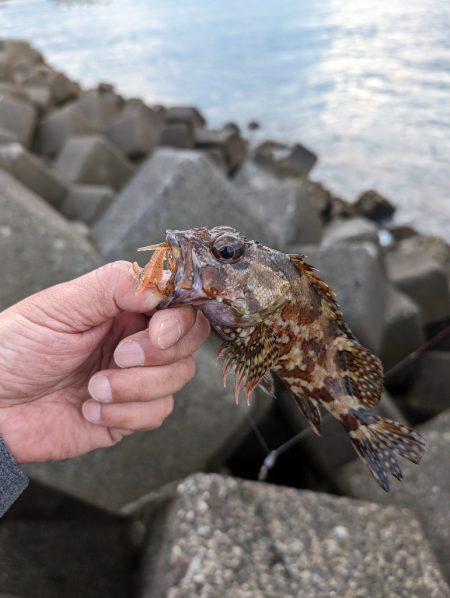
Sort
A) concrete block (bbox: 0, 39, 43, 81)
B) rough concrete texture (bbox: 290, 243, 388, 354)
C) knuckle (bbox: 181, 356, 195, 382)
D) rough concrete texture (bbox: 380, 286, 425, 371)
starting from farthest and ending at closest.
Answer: concrete block (bbox: 0, 39, 43, 81), rough concrete texture (bbox: 380, 286, 425, 371), rough concrete texture (bbox: 290, 243, 388, 354), knuckle (bbox: 181, 356, 195, 382)

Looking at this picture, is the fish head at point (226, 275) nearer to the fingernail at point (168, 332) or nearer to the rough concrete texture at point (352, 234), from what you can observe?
the fingernail at point (168, 332)

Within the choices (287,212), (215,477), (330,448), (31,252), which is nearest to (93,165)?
(287,212)

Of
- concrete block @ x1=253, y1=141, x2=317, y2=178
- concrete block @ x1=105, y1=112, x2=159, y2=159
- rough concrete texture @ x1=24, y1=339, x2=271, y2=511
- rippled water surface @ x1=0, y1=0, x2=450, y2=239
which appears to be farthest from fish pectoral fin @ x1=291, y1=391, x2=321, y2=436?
concrete block @ x1=253, y1=141, x2=317, y2=178

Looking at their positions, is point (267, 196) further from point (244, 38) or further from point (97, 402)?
point (244, 38)

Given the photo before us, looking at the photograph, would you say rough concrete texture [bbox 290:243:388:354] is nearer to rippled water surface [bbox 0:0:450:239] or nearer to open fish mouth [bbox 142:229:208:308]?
open fish mouth [bbox 142:229:208:308]

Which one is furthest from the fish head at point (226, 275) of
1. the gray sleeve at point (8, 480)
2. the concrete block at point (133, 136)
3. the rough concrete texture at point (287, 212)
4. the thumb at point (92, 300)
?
the concrete block at point (133, 136)

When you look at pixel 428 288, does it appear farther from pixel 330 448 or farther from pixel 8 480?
pixel 8 480

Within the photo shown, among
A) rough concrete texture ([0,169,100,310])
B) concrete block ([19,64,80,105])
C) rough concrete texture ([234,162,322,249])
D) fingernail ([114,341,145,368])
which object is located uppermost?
fingernail ([114,341,145,368])
